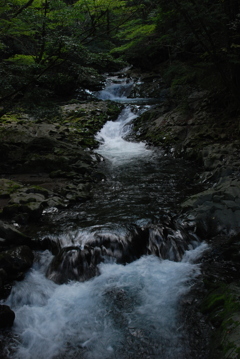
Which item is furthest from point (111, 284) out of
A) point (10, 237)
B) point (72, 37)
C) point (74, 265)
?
point (72, 37)

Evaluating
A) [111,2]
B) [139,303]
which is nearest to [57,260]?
[139,303]

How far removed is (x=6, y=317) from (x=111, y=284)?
1741 mm

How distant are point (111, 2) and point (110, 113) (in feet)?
30.0

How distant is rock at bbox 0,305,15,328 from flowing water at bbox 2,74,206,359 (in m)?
0.14

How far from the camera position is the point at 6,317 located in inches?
143

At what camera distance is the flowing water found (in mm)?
3416

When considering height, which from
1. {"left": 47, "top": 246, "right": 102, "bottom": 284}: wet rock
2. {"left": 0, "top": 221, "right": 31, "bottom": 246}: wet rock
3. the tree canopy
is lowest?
{"left": 47, "top": 246, "right": 102, "bottom": 284}: wet rock

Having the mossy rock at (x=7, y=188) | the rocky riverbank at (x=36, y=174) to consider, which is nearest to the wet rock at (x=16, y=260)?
the rocky riverbank at (x=36, y=174)

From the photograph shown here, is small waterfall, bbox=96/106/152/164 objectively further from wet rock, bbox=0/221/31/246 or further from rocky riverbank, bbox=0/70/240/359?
wet rock, bbox=0/221/31/246

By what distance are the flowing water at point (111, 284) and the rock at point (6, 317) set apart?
144 mm

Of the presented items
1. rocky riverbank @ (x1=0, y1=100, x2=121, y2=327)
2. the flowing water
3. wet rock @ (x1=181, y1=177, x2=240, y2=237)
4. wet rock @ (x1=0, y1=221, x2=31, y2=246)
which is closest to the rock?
rocky riverbank @ (x1=0, y1=100, x2=121, y2=327)

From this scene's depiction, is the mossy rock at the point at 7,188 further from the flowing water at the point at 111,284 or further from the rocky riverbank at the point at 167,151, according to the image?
the flowing water at the point at 111,284

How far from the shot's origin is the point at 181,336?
3393mm

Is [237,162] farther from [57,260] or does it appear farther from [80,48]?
[57,260]
